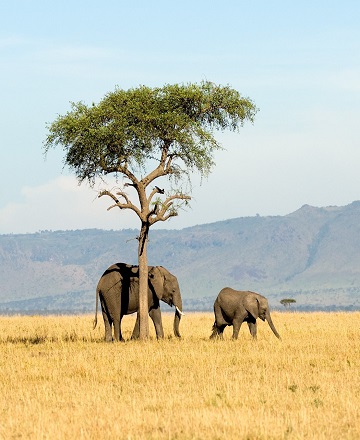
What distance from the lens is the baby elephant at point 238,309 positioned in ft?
113

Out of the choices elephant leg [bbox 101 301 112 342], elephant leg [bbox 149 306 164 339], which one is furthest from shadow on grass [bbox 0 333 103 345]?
elephant leg [bbox 149 306 164 339]

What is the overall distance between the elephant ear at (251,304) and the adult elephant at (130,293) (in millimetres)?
2598

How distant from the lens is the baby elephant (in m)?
34.6

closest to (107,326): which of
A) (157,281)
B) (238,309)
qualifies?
(157,281)

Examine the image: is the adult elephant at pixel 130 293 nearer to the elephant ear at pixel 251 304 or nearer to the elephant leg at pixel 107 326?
the elephant leg at pixel 107 326

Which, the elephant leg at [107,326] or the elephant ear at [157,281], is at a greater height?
the elephant ear at [157,281]

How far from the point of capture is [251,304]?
34.7 meters

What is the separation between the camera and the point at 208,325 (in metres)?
46.4

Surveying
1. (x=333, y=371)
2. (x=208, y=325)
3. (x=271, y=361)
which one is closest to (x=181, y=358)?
(x=271, y=361)

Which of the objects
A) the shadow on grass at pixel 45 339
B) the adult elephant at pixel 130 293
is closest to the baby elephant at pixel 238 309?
the adult elephant at pixel 130 293

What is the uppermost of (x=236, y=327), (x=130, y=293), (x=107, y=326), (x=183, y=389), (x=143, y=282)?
(x=143, y=282)

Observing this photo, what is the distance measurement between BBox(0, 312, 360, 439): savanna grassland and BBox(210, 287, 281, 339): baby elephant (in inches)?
43.8

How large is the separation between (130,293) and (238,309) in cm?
430

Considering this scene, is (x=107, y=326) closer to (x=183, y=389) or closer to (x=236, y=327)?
(x=236, y=327)
